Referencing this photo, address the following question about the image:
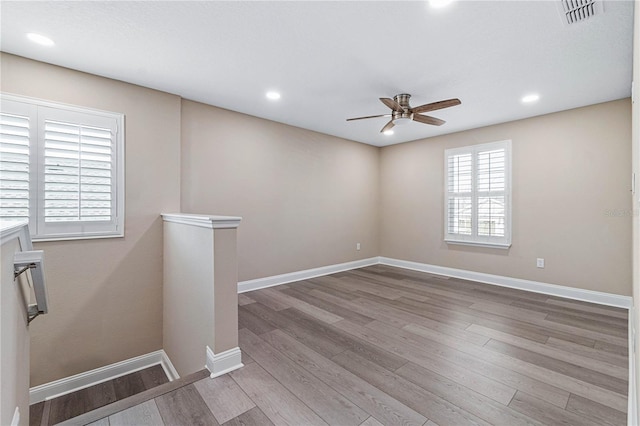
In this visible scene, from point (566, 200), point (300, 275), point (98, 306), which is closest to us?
point (98, 306)

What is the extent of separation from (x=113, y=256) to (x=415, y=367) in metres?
→ 3.07

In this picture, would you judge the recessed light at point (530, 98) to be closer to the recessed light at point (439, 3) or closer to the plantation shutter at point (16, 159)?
the recessed light at point (439, 3)

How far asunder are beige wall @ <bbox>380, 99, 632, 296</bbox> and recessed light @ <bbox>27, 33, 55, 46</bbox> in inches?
203

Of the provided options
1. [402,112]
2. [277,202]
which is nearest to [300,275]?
[277,202]

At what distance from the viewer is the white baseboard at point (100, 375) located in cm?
259

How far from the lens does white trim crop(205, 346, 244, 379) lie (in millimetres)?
2054

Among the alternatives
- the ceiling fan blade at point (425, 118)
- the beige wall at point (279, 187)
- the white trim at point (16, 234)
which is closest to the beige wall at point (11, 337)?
the white trim at point (16, 234)

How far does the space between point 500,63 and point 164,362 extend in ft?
15.2

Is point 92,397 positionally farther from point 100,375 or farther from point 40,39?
point 40,39

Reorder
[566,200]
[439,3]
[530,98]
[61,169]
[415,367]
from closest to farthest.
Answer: [439,3] → [415,367] → [61,169] → [530,98] → [566,200]

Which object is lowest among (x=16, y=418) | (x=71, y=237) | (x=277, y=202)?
(x=16, y=418)

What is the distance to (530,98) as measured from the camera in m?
3.40

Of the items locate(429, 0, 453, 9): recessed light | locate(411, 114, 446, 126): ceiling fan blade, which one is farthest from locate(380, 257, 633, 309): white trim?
locate(429, 0, 453, 9): recessed light

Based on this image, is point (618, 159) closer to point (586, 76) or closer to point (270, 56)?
point (586, 76)
